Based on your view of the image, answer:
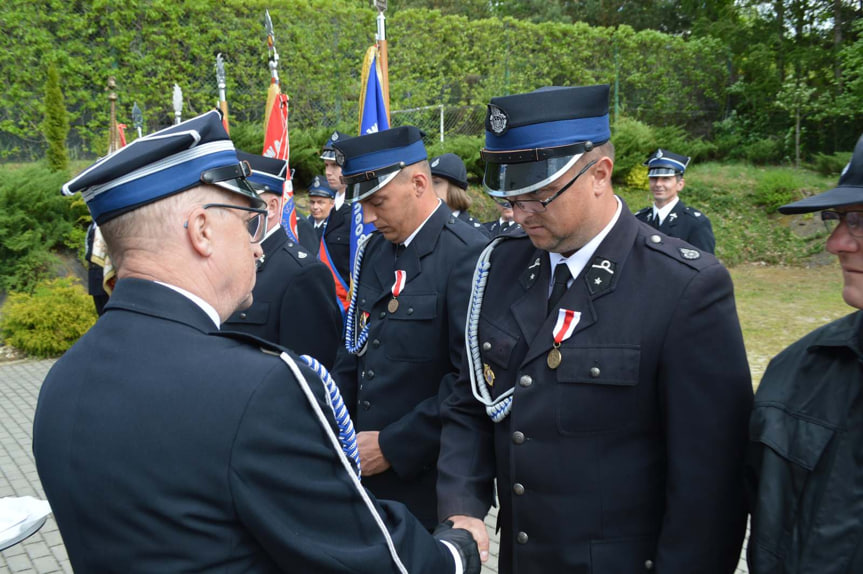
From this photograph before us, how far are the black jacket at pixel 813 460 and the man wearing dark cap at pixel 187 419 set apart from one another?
35.6 inches

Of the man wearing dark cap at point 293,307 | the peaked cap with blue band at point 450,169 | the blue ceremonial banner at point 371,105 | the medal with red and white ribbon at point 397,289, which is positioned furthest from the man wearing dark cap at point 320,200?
the medal with red and white ribbon at point 397,289

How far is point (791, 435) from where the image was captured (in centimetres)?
172

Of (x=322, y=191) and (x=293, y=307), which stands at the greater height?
(x=293, y=307)

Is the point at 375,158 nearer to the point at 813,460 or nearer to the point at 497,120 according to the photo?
the point at 497,120

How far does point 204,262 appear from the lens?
1501 mm

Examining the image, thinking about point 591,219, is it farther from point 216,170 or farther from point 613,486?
point 216,170

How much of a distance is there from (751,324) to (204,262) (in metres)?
9.80

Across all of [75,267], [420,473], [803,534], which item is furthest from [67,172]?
[803,534]

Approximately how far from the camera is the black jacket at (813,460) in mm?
1619

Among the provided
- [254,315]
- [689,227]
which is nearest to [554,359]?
[254,315]

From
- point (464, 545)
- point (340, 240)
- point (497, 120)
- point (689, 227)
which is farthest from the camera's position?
point (689, 227)

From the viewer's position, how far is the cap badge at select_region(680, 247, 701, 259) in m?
1.98

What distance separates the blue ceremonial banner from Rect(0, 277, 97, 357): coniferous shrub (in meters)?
5.23

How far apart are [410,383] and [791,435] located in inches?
61.2
